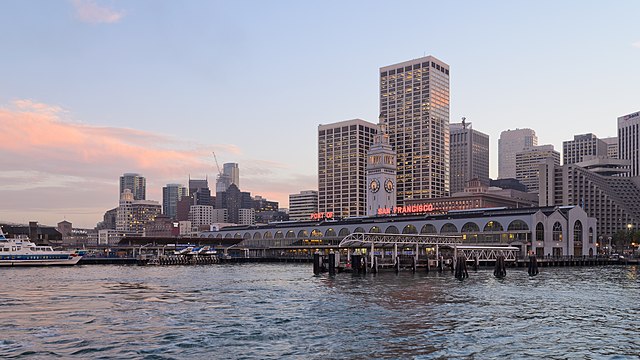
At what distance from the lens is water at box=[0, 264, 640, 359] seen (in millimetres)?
40281

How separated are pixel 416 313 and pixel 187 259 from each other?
444ft

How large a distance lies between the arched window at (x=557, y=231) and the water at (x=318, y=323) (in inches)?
4366

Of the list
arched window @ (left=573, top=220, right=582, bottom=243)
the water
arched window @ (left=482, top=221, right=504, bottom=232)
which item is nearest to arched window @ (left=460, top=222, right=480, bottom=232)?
arched window @ (left=482, top=221, right=504, bottom=232)

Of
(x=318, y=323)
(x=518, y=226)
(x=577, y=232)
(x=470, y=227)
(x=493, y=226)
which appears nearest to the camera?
(x=318, y=323)

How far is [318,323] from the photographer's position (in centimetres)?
5138

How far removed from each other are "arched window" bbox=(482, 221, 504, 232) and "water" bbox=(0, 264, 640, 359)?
10522 centimetres

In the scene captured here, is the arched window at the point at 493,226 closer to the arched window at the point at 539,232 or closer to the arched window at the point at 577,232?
the arched window at the point at 539,232

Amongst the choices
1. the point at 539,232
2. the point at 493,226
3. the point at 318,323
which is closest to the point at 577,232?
the point at 539,232

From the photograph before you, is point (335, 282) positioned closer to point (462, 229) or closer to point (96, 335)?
point (96, 335)

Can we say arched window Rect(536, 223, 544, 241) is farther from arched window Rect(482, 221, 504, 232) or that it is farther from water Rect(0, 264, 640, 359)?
water Rect(0, 264, 640, 359)

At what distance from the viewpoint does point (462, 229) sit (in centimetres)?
19575

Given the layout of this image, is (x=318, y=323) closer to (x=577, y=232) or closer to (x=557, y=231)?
(x=557, y=231)

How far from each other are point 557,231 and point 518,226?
1564 centimetres

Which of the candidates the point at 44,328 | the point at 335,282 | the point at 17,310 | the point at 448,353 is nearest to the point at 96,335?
the point at 44,328
